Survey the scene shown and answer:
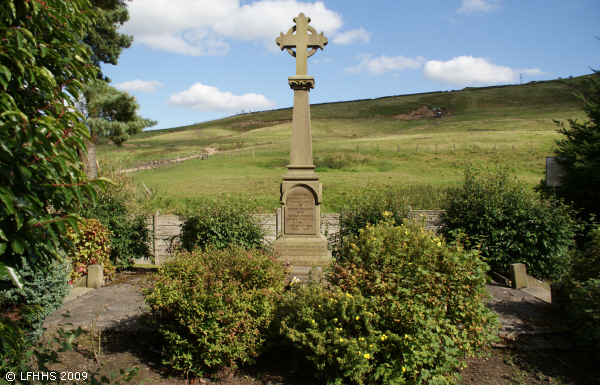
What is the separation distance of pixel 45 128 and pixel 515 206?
973 cm

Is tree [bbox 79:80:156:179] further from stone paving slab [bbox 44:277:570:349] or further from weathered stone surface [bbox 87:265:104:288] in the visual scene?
stone paving slab [bbox 44:277:570:349]

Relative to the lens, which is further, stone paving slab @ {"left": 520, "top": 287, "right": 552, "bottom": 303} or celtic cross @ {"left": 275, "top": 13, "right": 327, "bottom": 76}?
celtic cross @ {"left": 275, "top": 13, "right": 327, "bottom": 76}

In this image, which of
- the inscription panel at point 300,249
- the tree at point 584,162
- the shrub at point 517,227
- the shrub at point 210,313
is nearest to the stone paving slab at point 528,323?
the shrub at point 517,227

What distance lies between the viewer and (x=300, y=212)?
32.2ft

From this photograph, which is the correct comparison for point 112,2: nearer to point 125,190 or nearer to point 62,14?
point 125,190

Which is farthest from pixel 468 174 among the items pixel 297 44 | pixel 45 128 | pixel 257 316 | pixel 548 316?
pixel 45 128

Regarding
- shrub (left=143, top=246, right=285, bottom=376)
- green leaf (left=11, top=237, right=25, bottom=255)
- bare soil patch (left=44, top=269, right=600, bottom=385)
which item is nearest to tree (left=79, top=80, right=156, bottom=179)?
bare soil patch (left=44, top=269, right=600, bottom=385)

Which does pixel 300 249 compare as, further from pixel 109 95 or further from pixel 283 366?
pixel 109 95

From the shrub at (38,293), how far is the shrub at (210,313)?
1.55 meters

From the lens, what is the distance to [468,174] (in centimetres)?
1020

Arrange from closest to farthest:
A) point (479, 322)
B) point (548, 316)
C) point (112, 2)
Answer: point (479, 322) < point (548, 316) < point (112, 2)

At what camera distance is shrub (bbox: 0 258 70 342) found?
17.2 ft

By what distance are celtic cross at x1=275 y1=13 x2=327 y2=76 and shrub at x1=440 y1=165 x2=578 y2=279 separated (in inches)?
206

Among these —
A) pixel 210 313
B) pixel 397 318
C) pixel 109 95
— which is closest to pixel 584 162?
pixel 397 318
